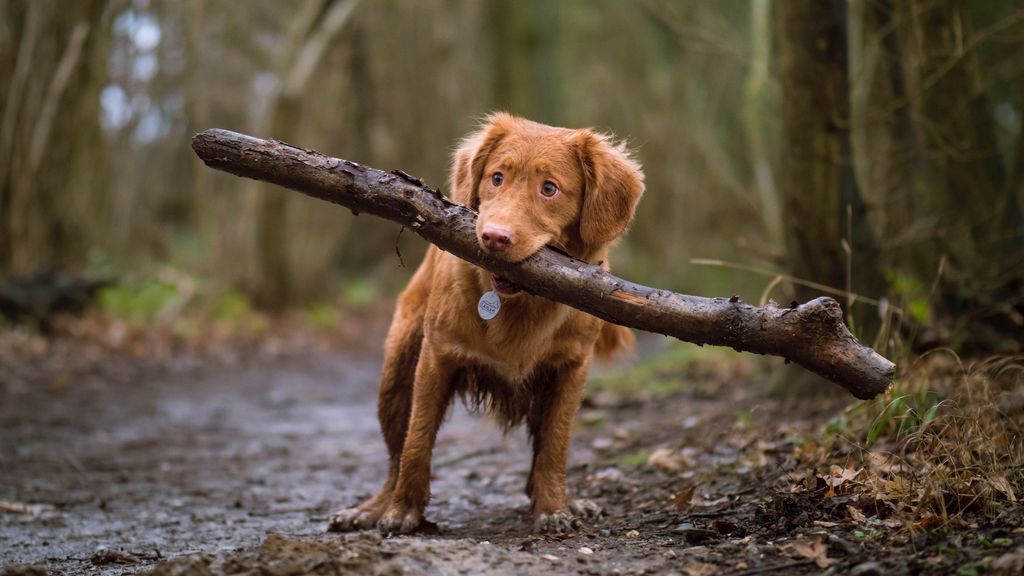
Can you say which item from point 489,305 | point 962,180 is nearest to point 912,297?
point 962,180

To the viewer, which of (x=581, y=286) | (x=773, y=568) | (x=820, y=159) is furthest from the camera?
(x=820, y=159)

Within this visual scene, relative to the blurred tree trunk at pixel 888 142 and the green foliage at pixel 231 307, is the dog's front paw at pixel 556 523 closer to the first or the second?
the blurred tree trunk at pixel 888 142

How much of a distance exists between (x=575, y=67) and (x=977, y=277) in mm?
19863

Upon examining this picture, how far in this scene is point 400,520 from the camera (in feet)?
14.7

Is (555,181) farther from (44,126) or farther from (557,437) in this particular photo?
(44,126)

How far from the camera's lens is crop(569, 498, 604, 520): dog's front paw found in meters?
4.62

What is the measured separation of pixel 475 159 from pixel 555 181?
0.47m

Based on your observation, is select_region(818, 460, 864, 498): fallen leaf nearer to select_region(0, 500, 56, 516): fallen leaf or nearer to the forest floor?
the forest floor

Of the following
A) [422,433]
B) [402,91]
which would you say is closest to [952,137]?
[422,433]

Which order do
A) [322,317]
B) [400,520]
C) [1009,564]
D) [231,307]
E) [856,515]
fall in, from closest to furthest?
[1009,564] → [856,515] → [400,520] → [231,307] → [322,317]

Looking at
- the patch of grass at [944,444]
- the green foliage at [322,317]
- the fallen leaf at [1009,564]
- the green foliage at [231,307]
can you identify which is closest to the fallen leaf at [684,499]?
the patch of grass at [944,444]

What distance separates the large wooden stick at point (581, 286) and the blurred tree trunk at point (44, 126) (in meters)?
8.32

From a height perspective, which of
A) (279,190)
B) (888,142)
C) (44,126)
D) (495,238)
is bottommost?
(495,238)

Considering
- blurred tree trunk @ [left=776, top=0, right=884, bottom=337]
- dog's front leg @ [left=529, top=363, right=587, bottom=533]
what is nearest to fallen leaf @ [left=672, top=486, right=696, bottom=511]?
dog's front leg @ [left=529, top=363, right=587, bottom=533]
